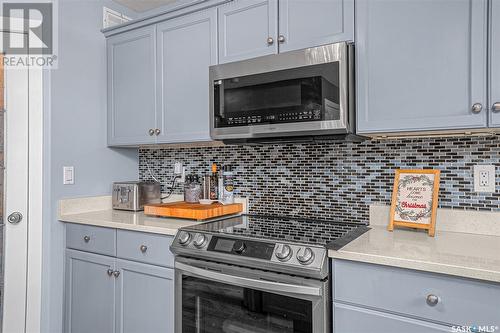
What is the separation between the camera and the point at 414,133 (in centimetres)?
152

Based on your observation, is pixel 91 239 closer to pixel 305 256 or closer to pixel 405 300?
pixel 305 256

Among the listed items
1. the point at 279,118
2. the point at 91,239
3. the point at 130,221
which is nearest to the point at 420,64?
the point at 279,118

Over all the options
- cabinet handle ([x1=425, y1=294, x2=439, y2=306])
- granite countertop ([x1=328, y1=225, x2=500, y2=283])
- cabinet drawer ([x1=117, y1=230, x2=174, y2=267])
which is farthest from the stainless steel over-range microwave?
cabinet handle ([x1=425, y1=294, x2=439, y2=306])

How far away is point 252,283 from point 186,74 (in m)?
1.29

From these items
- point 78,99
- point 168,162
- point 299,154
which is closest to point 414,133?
point 299,154

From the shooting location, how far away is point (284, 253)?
1368 millimetres

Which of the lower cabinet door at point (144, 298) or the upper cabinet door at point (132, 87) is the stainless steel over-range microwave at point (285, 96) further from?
the lower cabinet door at point (144, 298)

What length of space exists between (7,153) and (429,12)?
231 centimetres

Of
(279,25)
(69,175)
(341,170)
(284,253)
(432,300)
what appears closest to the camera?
(432,300)

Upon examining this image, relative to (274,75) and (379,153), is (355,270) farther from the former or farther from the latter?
(274,75)

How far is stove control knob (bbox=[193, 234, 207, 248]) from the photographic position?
159 centimetres

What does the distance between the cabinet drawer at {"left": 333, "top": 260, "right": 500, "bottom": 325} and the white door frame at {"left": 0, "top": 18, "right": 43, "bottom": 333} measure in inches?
71.4

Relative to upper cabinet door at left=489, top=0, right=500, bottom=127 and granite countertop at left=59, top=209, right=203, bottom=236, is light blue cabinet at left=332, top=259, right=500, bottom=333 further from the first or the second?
granite countertop at left=59, top=209, right=203, bottom=236

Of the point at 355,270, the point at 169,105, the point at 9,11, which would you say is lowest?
the point at 355,270
